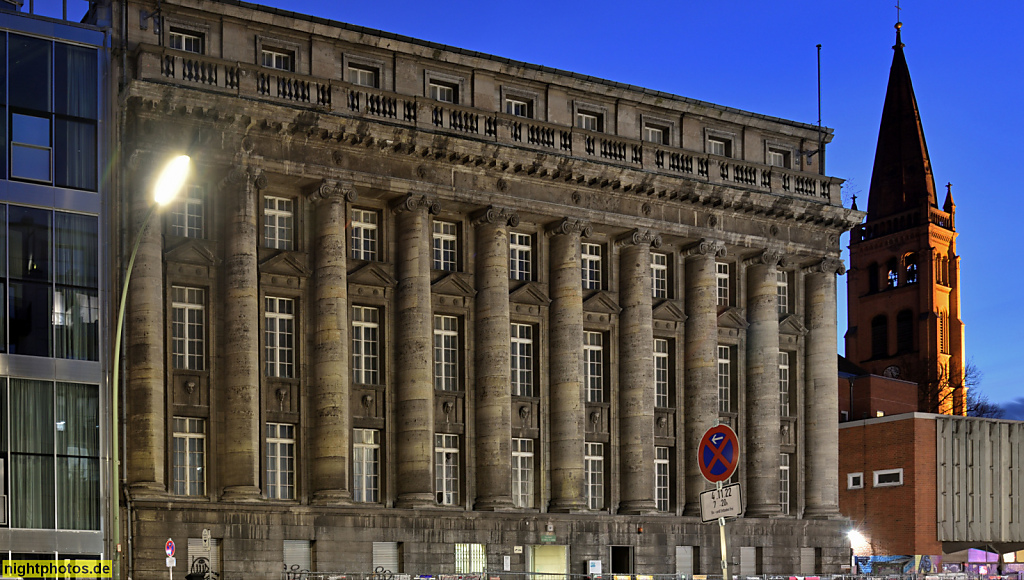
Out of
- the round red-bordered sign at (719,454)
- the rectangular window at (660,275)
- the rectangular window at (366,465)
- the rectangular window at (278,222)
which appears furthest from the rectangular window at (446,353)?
the round red-bordered sign at (719,454)

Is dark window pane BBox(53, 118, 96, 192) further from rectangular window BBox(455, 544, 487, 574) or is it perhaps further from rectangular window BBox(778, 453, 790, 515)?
rectangular window BBox(778, 453, 790, 515)

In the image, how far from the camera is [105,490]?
42.1 meters

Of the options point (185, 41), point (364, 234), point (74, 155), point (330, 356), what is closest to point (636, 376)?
point (364, 234)

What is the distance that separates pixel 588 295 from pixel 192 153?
52.8 feet

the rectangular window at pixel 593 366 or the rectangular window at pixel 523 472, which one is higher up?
the rectangular window at pixel 593 366

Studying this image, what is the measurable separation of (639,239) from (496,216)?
20.6 feet

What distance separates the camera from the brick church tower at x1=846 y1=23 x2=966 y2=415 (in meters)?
126

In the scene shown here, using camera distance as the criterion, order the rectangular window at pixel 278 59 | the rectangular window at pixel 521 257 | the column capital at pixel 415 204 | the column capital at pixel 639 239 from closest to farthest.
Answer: the rectangular window at pixel 278 59, the column capital at pixel 415 204, the rectangular window at pixel 521 257, the column capital at pixel 639 239

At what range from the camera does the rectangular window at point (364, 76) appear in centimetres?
5025

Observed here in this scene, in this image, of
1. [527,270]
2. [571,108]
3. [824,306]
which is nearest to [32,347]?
[527,270]

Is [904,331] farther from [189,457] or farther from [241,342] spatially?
[189,457]

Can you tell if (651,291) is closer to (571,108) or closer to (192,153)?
(571,108)

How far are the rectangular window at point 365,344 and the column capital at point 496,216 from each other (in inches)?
200

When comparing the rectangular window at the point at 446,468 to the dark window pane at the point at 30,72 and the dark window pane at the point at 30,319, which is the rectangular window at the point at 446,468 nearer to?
the dark window pane at the point at 30,319
